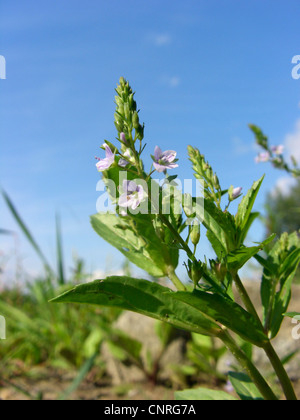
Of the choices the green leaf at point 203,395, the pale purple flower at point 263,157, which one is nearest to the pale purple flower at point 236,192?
the green leaf at point 203,395

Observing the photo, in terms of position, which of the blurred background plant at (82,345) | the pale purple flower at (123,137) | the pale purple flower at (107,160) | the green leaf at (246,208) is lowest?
the blurred background plant at (82,345)

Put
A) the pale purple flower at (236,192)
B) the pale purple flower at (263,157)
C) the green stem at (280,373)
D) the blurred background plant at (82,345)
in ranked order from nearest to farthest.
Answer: the green stem at (280,373) < the pale purple flower at (236,192) < the blurred background plant at (82,345) < the pale purple flower at (263,157)

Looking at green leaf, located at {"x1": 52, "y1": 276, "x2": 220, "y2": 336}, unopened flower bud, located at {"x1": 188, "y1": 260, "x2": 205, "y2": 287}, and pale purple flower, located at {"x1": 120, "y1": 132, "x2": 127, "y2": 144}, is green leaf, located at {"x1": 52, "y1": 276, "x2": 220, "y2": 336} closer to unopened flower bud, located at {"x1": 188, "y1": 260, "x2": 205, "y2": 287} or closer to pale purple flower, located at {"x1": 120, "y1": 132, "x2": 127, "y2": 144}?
unopened flower bud, located at {"x1": 188, "y1": 260, "x2": 205, "y2": 287}

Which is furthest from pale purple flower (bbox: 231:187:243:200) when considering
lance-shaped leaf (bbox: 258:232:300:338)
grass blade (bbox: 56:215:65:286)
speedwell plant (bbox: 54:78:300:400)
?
grass blade (bbox: 56:215:65:286)

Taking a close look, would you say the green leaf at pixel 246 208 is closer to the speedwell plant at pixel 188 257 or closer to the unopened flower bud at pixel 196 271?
the speedwell plant at pixel 188 257

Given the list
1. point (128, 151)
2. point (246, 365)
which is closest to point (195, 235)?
point (128, 151)
